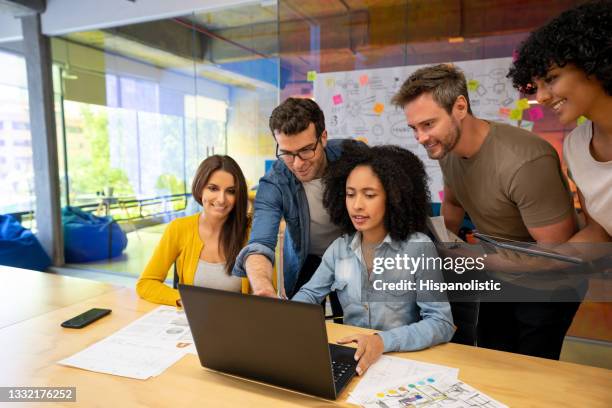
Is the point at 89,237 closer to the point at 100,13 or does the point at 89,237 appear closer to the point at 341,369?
the point at 100,13

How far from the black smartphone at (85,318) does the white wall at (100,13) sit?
2.76 m

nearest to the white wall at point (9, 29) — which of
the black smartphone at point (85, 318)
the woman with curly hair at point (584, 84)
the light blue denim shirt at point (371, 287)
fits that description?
the black smartphone at point (85, 318)

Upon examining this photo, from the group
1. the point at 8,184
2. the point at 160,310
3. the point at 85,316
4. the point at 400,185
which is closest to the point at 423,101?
the point at 400,185

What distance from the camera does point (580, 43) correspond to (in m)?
1.04

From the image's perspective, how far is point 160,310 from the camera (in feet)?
5.12

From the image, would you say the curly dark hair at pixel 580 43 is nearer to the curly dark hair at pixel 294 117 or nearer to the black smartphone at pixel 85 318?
the curly dark hair at pixel 294 117

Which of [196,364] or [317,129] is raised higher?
[317,129]

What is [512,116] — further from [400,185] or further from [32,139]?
[32,139]

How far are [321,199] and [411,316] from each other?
639mm

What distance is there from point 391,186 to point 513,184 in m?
0.40

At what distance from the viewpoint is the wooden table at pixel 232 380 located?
38.3 inches

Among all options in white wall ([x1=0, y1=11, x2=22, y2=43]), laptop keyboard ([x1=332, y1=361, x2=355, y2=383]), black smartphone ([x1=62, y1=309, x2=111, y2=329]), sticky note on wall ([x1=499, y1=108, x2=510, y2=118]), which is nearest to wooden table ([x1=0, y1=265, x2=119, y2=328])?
black smartphone ([x1=62, y1=309, x2=111, y2=329])

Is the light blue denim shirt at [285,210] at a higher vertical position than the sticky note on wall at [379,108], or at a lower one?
lower

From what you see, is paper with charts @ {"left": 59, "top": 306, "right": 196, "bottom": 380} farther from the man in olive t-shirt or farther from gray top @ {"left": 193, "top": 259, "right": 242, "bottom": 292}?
the man in olive t-shirt
